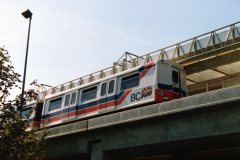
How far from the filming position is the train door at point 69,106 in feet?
87.4

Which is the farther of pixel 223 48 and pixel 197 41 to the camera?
pixel 197 41

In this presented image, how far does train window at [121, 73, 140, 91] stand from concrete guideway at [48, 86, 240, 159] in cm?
343

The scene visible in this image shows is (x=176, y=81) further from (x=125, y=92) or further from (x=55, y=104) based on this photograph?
(x=55, y=104)

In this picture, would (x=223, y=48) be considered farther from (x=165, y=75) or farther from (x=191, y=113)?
(x=191, y=113)

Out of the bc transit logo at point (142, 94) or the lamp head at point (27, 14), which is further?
the lamp head at point (27, 14)

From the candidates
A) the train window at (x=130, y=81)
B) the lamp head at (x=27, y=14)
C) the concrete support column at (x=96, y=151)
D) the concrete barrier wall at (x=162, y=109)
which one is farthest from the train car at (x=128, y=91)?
the lamp head at (x=27, y=14)

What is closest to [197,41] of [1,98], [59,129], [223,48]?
[223,48]

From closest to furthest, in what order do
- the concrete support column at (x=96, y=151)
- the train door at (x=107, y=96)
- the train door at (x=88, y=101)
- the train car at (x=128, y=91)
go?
the concrete support column at (x=96, y=151)
the train car at (x=128, y=91)
the train door at (x=107, y=96)
the train door at (x=88, y=101)

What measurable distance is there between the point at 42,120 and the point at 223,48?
15754mm

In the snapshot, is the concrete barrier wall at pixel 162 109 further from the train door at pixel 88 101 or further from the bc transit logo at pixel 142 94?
the train door at pixel 88 101

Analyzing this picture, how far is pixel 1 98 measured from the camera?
53.1 ft

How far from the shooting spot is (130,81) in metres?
22.4

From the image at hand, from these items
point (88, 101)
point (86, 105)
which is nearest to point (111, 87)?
point (88, 101)

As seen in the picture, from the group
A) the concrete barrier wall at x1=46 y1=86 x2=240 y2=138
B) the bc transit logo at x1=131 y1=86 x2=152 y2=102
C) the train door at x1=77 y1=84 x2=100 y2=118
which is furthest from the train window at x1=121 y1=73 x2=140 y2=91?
the concrete barrier wall at x1=46 y1=86 x2=240 y2=138
